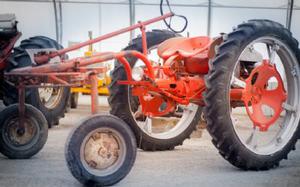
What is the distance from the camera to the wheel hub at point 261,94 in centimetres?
453

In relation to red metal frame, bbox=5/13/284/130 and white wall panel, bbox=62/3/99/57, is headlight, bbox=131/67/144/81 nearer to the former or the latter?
red metal frame, bbox=5/13/284/130

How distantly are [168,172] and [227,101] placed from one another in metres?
0.73

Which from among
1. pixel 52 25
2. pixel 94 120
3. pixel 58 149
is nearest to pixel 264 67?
pixel 94 120

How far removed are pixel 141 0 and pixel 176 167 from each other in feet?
36.5

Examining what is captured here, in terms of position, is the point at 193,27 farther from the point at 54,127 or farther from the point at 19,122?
the point at 19,122

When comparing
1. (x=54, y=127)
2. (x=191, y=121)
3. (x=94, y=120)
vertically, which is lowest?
(x=54, y=127)

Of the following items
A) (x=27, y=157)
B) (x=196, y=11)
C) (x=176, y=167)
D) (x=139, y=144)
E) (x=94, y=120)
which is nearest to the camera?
(x=94, y=120)

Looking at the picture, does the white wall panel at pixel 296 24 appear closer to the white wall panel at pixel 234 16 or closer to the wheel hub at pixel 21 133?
the white wall panel at pixel 234 16

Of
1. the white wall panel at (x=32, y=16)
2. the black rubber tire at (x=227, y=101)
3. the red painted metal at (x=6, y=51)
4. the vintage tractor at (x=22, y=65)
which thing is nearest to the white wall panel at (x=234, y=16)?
the white wall panel at (x=32, y=16)

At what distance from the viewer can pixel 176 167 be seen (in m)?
4.45

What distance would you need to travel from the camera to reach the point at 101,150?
377cm

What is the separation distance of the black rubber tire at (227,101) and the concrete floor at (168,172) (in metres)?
0.12

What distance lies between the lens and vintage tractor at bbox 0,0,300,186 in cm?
378

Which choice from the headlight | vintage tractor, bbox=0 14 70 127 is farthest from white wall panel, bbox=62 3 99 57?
the headlight
